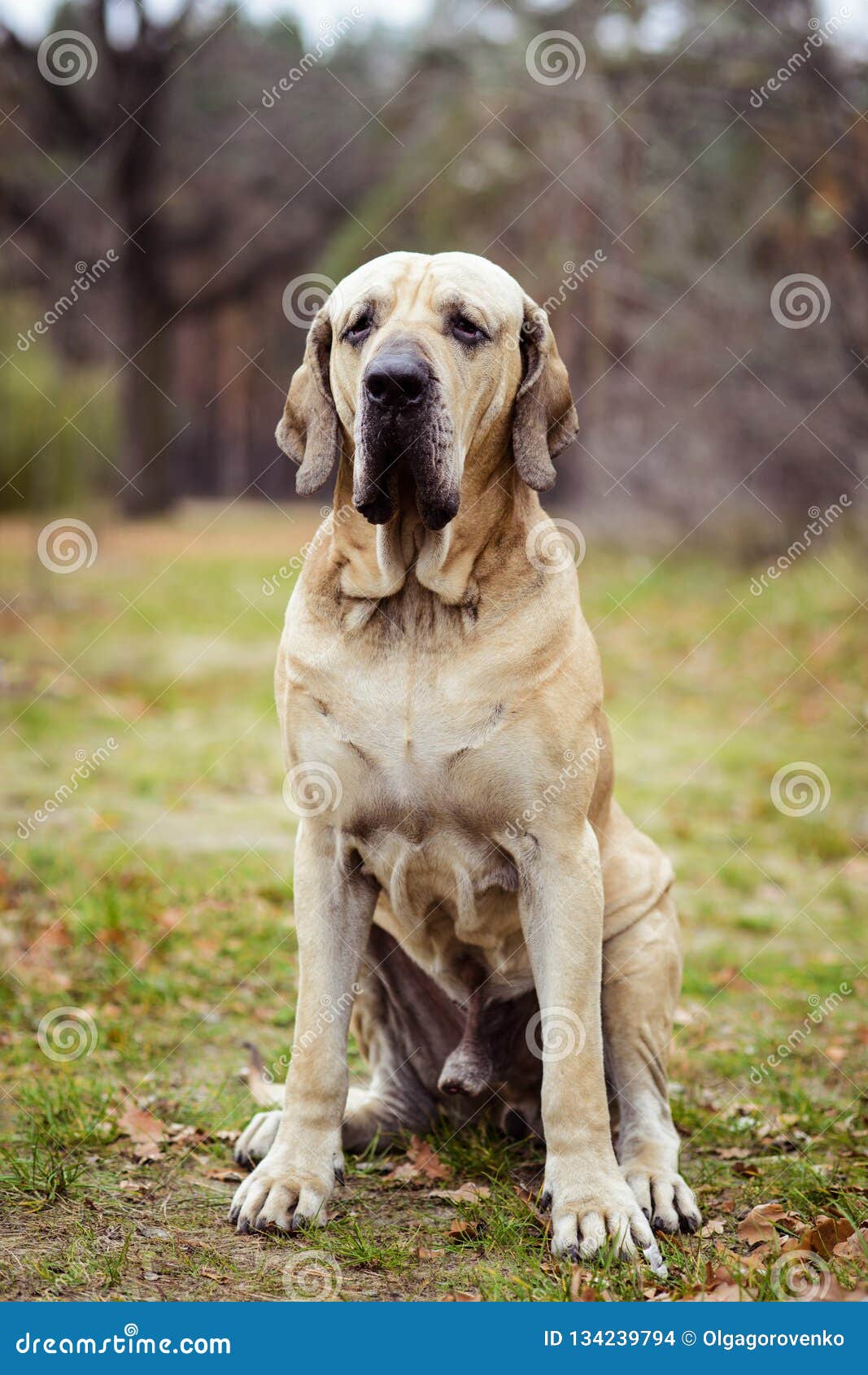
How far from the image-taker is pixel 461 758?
9.16 feet

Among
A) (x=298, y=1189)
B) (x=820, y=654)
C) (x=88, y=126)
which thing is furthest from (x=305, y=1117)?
(x=88, y=126)

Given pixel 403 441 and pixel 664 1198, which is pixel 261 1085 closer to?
pixel 664 1198

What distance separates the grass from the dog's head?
64.6 inches

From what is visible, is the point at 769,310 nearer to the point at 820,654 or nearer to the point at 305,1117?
the point at 820,654

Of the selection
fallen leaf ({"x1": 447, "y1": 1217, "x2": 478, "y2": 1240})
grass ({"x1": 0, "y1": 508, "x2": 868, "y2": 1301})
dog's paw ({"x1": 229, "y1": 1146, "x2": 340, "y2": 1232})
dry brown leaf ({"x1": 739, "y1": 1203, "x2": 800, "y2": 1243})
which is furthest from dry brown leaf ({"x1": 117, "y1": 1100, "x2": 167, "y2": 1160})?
dry brown leaf ({"x1": 739, "y1": 1203, "x2": 800, "y2": 1243})

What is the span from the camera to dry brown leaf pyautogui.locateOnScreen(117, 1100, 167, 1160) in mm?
3285

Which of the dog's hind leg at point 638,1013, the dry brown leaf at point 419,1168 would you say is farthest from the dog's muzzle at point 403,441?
the dry brown leaf at point 419,1168

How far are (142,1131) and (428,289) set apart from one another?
7.57ft

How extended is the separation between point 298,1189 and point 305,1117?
0.16m

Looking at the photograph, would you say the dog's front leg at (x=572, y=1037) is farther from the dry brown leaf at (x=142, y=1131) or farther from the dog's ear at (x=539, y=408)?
the dry brown leaf at (x=142, y=1131)

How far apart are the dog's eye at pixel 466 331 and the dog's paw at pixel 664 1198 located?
6.51 ft

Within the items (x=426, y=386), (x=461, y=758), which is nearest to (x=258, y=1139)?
(x=461, y=758)

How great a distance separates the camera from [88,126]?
18.7 m

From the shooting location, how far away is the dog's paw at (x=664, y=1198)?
2.88 m
